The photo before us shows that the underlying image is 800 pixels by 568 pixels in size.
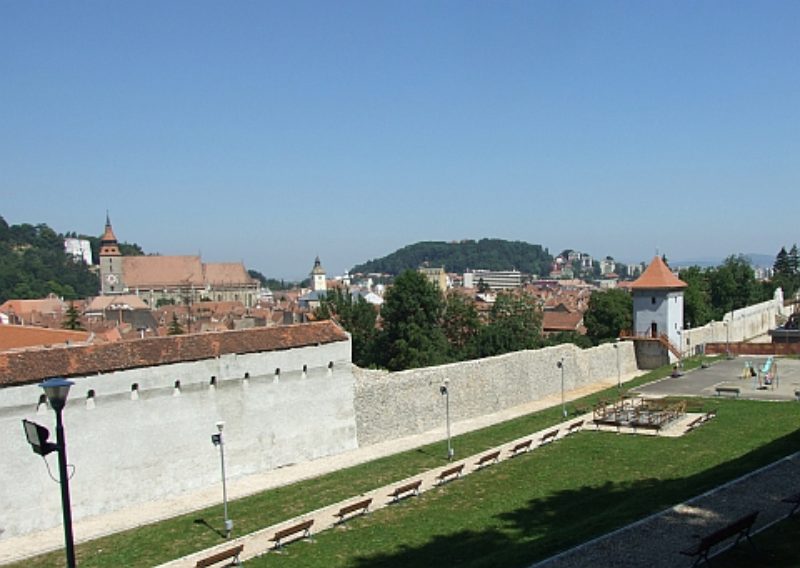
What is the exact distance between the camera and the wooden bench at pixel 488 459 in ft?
63.8

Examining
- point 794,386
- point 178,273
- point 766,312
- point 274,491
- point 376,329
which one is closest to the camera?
point 274,491

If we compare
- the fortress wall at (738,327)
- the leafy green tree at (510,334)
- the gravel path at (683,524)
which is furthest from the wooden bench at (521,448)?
the fortress wall at (738,327)

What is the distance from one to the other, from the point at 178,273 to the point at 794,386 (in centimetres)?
10765

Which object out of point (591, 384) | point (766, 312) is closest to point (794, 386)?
point (591, 384)

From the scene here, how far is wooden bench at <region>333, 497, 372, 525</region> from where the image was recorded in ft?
50.5

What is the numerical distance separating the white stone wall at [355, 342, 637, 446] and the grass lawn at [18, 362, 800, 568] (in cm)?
226

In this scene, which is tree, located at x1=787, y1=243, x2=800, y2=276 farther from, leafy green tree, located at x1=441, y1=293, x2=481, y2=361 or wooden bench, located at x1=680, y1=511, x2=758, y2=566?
wooden bench, located at x1=680, y1=511, x2=758, y2=566

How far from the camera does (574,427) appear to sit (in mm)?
23625

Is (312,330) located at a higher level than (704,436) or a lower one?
higher

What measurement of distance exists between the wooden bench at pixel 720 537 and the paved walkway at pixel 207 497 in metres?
7.91

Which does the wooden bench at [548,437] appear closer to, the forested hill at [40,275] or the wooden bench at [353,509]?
the wooden bench at [353,509]

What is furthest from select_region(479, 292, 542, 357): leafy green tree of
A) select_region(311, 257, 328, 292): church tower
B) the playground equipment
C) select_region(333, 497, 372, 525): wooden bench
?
select_region(311, 257, 328, 292): church tower

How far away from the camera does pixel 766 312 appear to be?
5681cm

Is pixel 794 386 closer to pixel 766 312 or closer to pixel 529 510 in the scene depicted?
pixel 529 510
